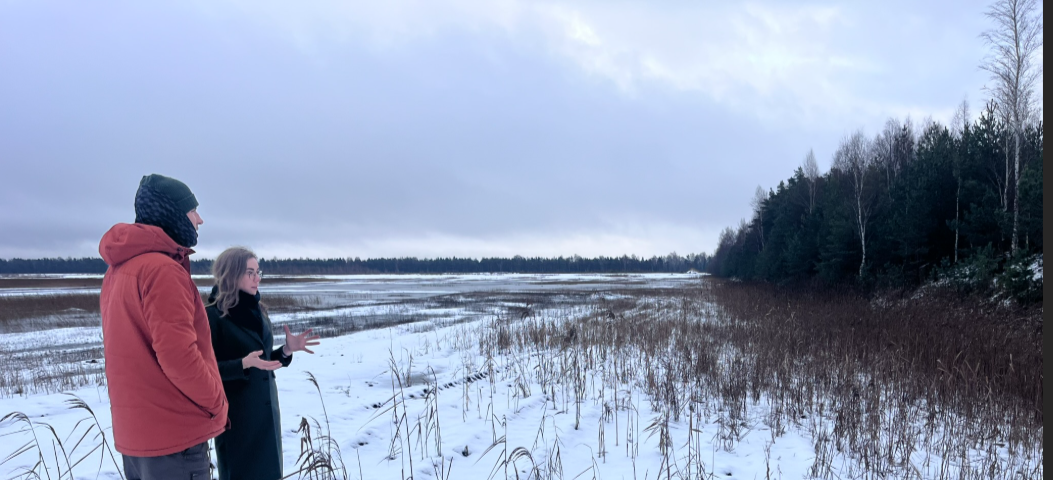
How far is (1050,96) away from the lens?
281 cm

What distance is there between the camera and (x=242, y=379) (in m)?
2.85

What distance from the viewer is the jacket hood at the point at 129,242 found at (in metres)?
2.13

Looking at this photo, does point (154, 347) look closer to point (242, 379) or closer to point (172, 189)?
point (172, 189)

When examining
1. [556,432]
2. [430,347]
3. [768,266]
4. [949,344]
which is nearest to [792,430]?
[556,432]

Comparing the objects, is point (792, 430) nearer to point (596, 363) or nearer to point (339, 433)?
point (596, 363)

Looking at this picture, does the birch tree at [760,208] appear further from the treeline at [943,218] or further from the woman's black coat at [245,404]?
the woman's black coat at [245,404]

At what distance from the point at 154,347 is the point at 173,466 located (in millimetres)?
577

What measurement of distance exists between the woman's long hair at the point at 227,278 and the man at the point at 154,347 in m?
0.57

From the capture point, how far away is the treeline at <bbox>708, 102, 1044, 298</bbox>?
14.7 metres

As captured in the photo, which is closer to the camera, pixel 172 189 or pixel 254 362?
pixel 172 189

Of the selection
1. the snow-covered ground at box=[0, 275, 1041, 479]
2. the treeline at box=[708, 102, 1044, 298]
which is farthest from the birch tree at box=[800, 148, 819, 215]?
the snow-covered ground at box=[0, 275, 1041, 479]

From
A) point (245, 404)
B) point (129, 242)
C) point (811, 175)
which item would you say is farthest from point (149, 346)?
point (811, 175)

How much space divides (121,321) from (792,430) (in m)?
5.99

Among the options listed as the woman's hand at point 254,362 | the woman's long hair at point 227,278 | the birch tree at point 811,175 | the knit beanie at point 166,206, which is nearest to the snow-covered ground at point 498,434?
the woman's hand at point 254,362
